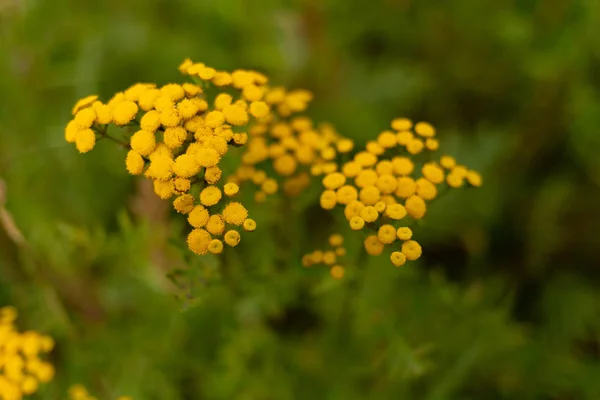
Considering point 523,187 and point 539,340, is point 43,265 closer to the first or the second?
point 539,340

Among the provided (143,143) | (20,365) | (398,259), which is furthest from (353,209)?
(20,365)

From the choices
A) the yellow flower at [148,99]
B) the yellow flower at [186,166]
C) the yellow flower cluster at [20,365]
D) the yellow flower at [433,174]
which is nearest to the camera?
the yellow flower at [186,166]

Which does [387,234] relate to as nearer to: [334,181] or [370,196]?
[370,196]

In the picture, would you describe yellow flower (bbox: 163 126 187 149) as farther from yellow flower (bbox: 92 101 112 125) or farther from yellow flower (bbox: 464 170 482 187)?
yellow flower (bbox: 464 170 482 187)

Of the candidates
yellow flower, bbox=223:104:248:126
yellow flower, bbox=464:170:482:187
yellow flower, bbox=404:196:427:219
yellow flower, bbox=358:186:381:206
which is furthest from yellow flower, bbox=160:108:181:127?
yellow flower, bbox=464:170:482:187

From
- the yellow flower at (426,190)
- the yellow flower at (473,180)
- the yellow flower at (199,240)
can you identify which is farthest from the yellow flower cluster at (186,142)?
the yellow flower at (473,180)

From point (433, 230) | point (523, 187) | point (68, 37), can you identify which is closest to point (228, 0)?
point (68, 37)

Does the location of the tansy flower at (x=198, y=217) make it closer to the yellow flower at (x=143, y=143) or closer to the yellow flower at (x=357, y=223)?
the yellow flower at (x=143, y=143)
